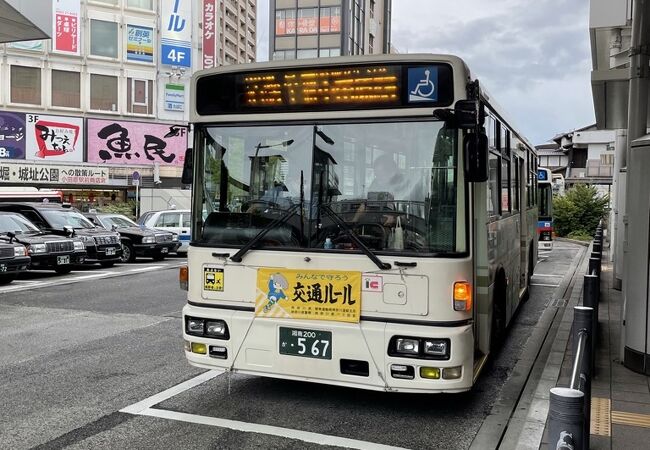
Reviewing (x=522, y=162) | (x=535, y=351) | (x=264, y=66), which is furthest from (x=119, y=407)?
(x=522, y=162)

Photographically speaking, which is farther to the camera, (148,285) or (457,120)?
(148,285)

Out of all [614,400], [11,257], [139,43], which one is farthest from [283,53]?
[614,400]

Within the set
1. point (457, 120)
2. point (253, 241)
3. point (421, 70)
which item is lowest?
point (253, 241)

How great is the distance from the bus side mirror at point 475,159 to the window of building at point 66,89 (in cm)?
4284

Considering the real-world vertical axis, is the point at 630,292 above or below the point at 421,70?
below

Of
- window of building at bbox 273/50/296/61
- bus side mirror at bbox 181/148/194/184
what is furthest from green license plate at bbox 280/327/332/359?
window of building at bbox 273/50/296/61

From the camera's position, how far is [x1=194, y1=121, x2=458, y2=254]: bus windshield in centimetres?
504

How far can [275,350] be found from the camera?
210 inches

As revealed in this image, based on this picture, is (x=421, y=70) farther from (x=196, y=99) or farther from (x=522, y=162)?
(x=522, y=162)

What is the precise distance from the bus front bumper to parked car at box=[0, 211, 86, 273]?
38.6 ft

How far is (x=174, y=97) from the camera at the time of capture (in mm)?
45656

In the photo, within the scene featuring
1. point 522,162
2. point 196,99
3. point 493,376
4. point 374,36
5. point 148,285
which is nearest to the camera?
point 196,99

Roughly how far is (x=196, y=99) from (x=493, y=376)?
14.2 ft

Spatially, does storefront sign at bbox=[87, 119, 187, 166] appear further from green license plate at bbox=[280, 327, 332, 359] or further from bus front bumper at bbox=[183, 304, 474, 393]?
green license plate at bbox=[280, 327, 332, 359]
